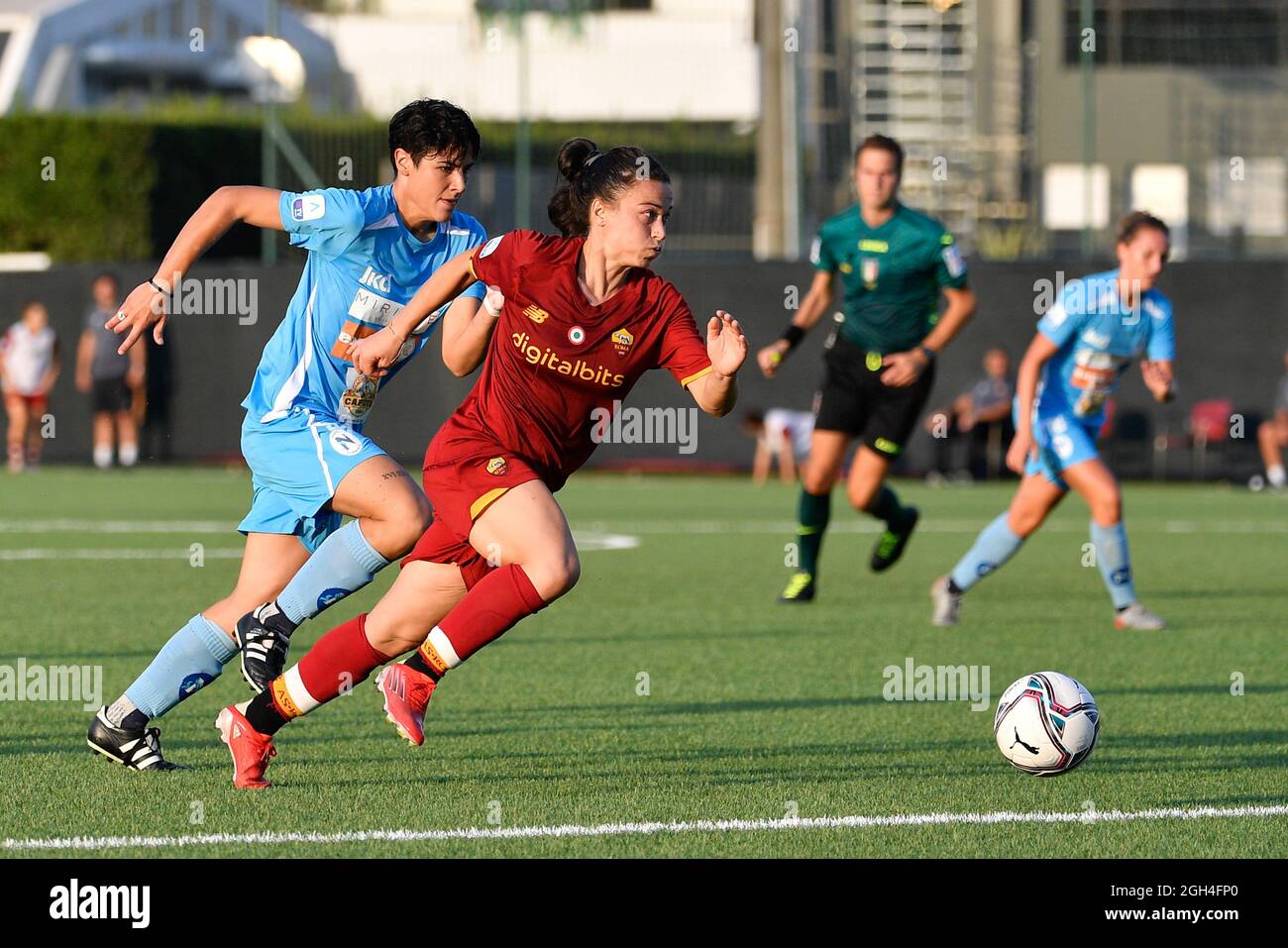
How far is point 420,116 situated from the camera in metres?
6.26

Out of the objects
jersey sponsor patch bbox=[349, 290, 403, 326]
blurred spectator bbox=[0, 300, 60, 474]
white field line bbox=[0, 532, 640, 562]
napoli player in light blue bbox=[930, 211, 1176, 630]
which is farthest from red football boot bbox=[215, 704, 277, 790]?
blurred spectator bbox=[0, 300, 60, 474]

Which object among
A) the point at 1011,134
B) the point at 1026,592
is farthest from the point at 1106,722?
the point at 1011,134

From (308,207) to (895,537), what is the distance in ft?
20.5

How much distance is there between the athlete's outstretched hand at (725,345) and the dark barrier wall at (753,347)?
53.8 ft

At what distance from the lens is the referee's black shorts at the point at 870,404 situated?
11328 mm

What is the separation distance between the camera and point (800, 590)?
11484mm

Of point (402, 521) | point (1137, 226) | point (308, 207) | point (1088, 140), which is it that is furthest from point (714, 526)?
point (402, 521)

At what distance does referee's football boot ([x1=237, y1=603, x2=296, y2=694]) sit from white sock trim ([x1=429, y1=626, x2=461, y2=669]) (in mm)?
441

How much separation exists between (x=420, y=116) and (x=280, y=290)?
17.8 metres

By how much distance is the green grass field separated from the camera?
5383 mm

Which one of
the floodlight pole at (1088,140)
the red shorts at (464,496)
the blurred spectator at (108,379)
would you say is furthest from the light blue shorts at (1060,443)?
the blurred spectator at (108,379)

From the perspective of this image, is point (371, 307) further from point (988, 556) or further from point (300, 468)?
point (988, 556)

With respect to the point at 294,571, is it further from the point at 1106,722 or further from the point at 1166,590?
the point at 1166,590

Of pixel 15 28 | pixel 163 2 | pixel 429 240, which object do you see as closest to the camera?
pixel 429 240
